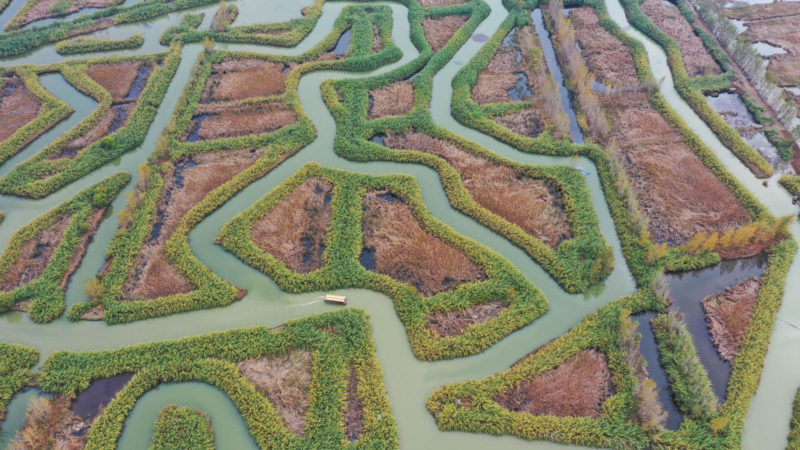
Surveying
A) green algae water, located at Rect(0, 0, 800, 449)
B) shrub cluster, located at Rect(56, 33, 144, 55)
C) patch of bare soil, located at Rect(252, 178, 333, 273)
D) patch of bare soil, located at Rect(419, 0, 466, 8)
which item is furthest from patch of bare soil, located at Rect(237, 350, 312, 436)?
patch of bare soil, located at Rect(419, 0, 466, 8)

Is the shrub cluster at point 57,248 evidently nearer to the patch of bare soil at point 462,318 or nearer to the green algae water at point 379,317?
the green algae water at point 379,317

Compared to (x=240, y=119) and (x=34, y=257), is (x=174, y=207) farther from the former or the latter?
(x=240, y=119)

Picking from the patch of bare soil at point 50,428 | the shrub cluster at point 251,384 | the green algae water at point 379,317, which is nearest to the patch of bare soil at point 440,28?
the green algae water at point 379,317

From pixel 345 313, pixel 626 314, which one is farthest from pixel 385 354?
pixel 626 314

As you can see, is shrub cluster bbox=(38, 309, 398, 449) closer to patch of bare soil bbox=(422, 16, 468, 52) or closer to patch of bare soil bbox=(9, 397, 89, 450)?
patch of bare soil bbox=(9, 397, 89, 450)

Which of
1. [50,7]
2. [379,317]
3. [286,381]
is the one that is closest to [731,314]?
[379,317]

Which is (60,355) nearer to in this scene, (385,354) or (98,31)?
(385,354)
